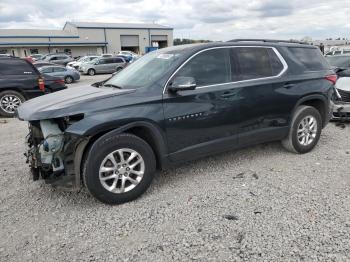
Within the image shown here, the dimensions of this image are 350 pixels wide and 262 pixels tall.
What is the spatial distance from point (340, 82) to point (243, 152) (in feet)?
12.1

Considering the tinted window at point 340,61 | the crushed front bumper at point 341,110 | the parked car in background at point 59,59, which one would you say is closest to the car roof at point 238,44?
the crushed front bumper at point 341,110

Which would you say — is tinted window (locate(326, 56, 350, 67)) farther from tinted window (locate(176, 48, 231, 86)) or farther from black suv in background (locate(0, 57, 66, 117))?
black suv in background (locate(0, 57, 66, 117))

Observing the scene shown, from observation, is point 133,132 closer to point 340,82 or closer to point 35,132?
point 35,132

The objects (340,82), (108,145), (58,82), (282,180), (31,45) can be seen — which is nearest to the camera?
(108,145)

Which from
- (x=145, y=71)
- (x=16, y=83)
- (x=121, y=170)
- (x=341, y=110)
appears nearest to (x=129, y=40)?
(x=16, y=83)

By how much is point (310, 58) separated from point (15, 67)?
312 inches

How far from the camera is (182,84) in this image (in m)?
3.61

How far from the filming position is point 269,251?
272 cm

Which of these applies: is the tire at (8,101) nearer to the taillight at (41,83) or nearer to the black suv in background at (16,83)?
the black suv in background at (16,83)

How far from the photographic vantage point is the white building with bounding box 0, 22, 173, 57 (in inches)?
2146

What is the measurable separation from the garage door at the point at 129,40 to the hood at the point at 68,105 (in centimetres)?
6393

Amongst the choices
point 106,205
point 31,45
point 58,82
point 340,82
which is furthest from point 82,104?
point 31,45

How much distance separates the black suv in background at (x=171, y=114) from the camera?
337 centimetres

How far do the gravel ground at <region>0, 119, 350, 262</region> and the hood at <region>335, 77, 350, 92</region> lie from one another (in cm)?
278
